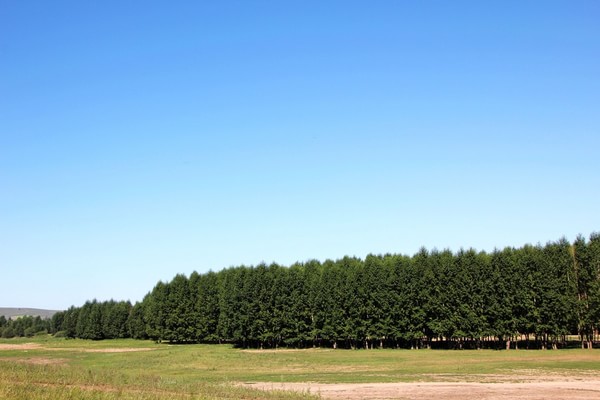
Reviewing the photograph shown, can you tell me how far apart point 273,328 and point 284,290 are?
7.18 meters

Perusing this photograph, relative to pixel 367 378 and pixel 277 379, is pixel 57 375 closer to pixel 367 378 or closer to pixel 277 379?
pixel 277 379

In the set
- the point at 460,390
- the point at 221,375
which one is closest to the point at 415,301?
the point at 221,375

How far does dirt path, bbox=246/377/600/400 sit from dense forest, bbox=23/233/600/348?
43.7m

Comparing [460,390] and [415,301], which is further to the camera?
[415,301]

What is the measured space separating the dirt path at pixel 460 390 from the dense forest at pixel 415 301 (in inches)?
1721

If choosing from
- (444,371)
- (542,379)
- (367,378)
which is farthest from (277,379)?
(542,379)

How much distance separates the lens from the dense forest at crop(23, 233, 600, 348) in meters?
78.9

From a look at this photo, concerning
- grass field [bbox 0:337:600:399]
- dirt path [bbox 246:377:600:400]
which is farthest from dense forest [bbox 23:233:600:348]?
dirt path [bbox 246:377:600:400]

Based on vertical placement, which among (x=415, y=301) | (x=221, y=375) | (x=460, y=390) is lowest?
(x=221, y=375)

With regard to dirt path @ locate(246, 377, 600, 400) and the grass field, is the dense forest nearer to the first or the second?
the grass field

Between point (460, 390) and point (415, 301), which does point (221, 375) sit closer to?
point (460, 390)

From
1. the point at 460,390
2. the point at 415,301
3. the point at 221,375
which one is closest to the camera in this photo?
the point at 460,390

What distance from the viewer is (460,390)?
109 feet

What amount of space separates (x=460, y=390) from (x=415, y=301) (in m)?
54.3
